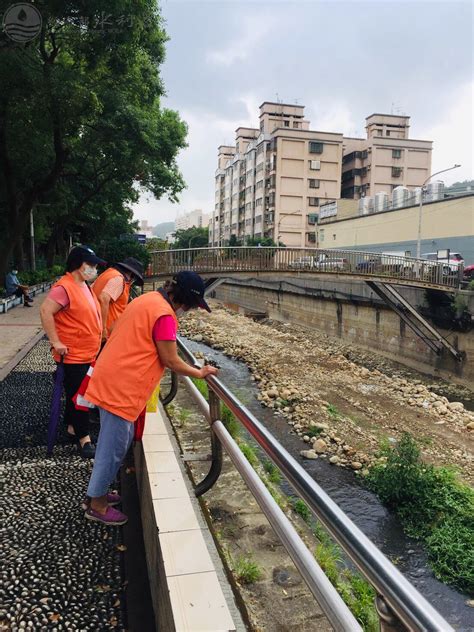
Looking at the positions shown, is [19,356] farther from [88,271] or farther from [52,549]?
[52,549]

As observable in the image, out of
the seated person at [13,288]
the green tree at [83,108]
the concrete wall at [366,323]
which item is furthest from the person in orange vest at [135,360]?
the concrete wall at [366,323]

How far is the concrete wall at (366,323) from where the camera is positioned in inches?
709

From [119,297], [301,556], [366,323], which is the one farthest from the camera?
[366,323]

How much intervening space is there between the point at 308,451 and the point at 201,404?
635 centimetres

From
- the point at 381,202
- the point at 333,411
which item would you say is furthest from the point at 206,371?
the point at 381,202

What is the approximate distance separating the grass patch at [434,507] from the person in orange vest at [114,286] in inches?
204

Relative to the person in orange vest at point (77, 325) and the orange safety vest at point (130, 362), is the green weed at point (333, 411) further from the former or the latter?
the orange safety vest at point (130, 362)

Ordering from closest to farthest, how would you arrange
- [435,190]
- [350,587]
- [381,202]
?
[350,587] → [435,190] → [381,202]

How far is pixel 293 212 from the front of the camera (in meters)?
56.8

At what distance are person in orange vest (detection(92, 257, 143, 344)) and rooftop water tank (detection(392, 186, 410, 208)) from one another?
3645cm

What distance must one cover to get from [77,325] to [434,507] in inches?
248

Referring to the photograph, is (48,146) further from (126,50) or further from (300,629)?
(300,629)

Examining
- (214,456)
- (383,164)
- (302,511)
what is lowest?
(302,511)

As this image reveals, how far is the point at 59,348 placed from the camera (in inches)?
141
